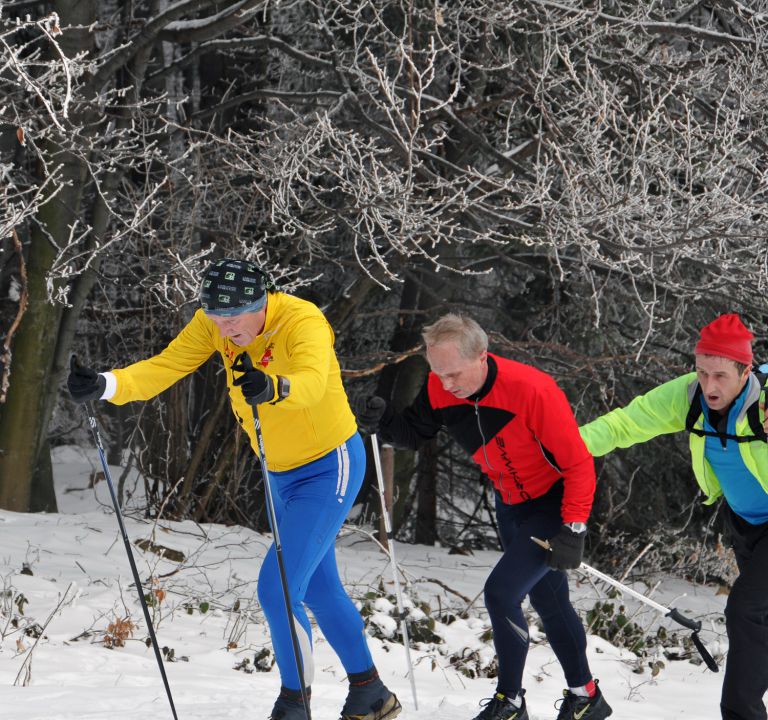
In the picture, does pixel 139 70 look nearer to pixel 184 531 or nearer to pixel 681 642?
pixel 184 531

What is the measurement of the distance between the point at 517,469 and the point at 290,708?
1.26m

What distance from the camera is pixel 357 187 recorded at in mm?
7035

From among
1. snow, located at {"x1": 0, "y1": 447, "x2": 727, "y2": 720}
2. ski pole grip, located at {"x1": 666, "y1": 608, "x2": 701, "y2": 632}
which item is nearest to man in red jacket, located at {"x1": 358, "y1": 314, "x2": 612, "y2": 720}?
ski pole grip, located at {"x1": 666, "y1": 608, "x2": 701, "y2": 632}

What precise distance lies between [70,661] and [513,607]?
2268 millimetres

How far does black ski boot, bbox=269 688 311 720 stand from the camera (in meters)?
3.84

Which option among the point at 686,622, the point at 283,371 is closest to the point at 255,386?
the point at 283,371

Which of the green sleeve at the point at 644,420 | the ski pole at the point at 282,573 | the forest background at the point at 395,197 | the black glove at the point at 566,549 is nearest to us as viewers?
the ski pole at the point at 282,573

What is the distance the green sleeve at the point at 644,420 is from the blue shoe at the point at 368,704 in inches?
50.0

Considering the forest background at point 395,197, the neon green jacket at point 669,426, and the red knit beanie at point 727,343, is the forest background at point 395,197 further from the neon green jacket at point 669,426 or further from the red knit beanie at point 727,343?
the red knit beanie at point 727,343

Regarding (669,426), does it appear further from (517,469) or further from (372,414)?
(372,414)

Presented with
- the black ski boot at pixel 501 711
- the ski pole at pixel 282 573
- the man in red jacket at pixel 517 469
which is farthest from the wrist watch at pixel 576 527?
the ski pole at pixel 282 573

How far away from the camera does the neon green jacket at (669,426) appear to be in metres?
3.69

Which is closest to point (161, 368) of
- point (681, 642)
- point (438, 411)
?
point (438, 411)

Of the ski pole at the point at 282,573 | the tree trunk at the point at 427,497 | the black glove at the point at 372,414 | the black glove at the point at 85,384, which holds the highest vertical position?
the black glove at the point at 85,384
